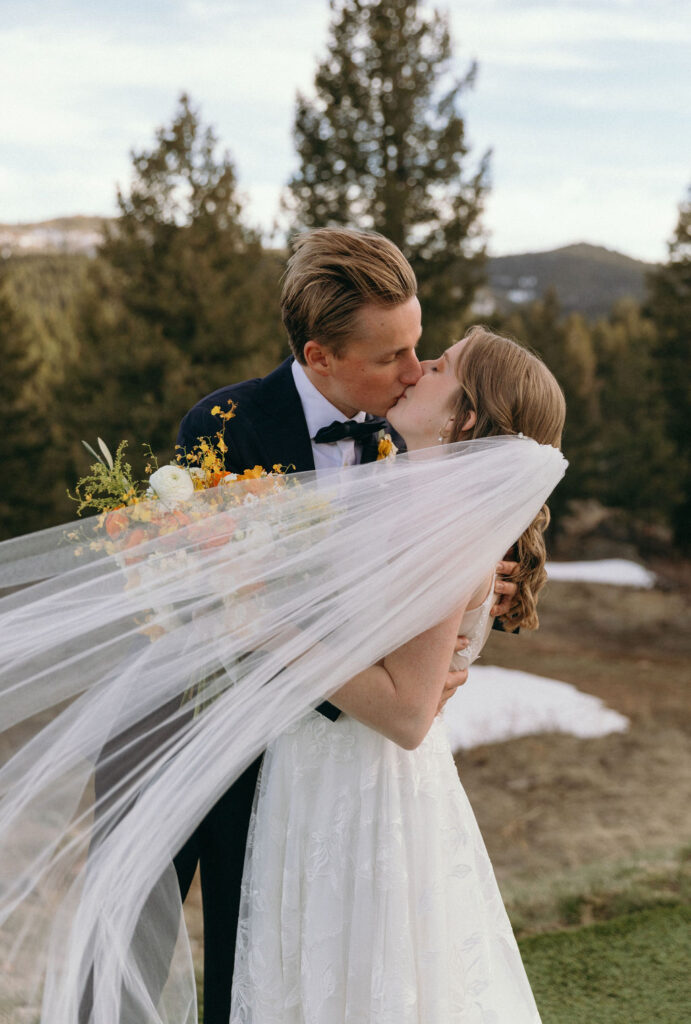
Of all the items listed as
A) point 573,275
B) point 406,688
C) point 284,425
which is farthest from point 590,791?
point 573,275

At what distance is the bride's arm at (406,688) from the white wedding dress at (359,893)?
228 mm

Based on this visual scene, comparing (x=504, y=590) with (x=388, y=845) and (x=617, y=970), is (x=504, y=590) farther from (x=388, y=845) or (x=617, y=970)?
(x=617, y=970)

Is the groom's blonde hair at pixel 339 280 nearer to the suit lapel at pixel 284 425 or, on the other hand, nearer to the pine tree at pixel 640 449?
the suit lapel at pixel 284 425

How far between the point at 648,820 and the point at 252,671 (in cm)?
562

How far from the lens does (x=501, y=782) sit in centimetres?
819

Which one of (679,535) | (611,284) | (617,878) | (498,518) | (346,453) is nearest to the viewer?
(498,518)

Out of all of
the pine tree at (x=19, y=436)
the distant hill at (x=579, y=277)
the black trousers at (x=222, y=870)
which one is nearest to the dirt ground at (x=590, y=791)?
the black trousers at (x=222, y=870)

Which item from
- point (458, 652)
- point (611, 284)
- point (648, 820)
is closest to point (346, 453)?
point (458, 652)

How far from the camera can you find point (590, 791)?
25.3 ft

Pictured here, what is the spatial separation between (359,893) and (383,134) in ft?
39.2

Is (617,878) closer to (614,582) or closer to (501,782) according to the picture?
(501,782)

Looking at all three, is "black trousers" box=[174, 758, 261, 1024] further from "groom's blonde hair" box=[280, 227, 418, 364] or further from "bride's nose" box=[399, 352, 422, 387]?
"groom's blonde hair" box=[280, 227, 418, 364]

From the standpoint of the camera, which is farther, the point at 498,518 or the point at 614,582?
the point at 614,582

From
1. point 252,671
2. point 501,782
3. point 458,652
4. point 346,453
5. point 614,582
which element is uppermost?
point 346,453
